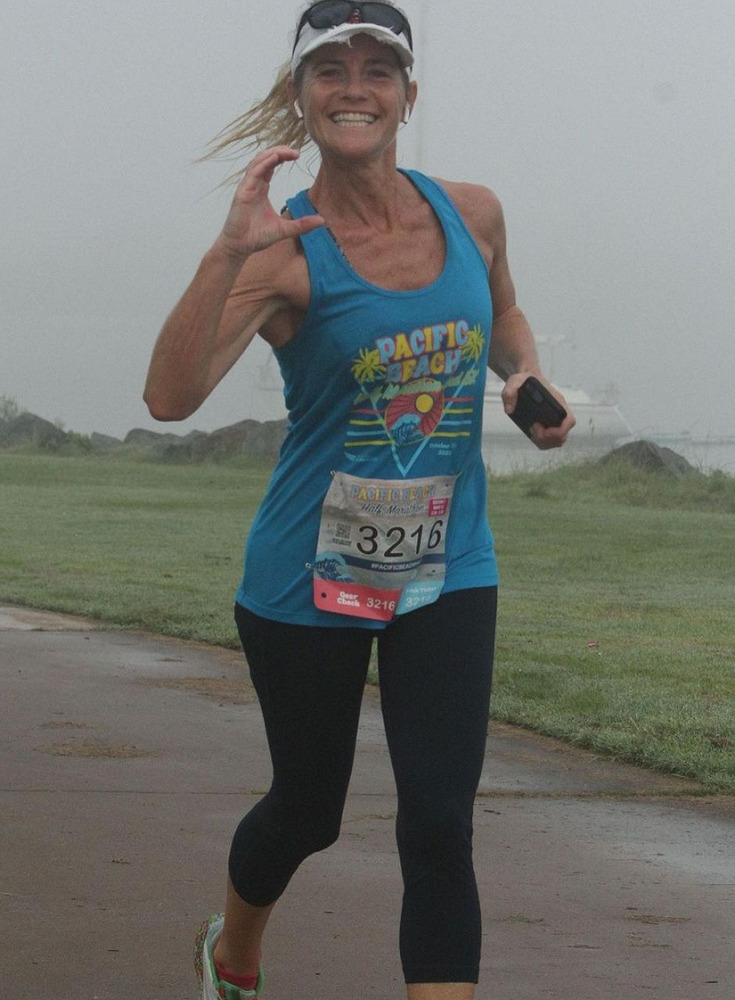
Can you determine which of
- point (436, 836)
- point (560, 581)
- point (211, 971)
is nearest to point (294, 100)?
point (436, 836)

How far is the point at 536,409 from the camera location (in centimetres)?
339

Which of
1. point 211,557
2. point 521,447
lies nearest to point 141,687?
point 211,557

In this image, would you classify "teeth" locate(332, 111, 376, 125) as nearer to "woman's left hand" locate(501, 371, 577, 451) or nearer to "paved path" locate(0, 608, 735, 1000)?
"woman's left hand" locate(501, 371, 577, 451)

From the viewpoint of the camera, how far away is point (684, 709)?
287 inches

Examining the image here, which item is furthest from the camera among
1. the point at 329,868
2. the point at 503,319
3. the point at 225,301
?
the point at 329,868

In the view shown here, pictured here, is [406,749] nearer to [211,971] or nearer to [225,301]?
[211,971]

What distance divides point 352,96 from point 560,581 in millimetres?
11015

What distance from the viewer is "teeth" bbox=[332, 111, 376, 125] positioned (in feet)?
10.7

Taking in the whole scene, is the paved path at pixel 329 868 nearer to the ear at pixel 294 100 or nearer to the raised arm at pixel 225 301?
the raised arm at pixel 225 301

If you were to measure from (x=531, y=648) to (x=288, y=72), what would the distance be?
6.24 m

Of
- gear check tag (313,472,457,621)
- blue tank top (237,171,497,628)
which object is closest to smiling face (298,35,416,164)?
blue tank top (237,171,497,628)

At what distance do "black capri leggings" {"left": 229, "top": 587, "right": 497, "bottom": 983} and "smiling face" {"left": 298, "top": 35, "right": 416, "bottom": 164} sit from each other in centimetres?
91

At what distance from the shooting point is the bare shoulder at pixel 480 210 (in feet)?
11.6

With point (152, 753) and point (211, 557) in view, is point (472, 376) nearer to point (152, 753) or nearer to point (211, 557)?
point (152, 753)
